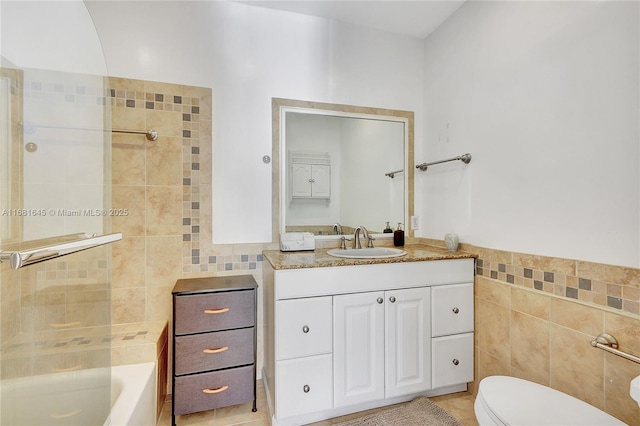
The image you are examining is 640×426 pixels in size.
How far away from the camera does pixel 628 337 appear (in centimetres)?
114

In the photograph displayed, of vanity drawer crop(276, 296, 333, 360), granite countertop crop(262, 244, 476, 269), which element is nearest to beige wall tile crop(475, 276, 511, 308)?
granite countertop crop(262, 244, 476, 269)

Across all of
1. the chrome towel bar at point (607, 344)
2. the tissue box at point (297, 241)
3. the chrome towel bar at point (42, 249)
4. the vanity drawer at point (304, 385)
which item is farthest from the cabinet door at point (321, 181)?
the chrome towel bar at point (607, 344)

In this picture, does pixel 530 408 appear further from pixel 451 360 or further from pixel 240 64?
pixel 240 64

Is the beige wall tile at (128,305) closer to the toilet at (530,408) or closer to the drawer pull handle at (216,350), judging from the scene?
the drawer pull handle at (216,350)

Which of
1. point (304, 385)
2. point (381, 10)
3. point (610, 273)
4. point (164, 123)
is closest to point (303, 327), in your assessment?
point (304, 385)

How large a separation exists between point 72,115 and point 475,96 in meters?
2.10

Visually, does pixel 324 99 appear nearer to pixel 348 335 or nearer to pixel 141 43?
pixel 141 43

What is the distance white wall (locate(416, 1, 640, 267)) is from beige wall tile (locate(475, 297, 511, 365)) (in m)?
0.38

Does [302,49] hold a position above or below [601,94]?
above

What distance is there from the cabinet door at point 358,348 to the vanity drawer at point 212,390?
0.52 m

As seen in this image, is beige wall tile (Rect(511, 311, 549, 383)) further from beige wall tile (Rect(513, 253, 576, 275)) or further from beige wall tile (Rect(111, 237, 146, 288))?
beige wall tile (Rect(111, 237, 146, 288))

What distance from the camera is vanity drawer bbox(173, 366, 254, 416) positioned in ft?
5.09

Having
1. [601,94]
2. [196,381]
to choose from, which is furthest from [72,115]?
[601,94]

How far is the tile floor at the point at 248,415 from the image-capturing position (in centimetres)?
160
